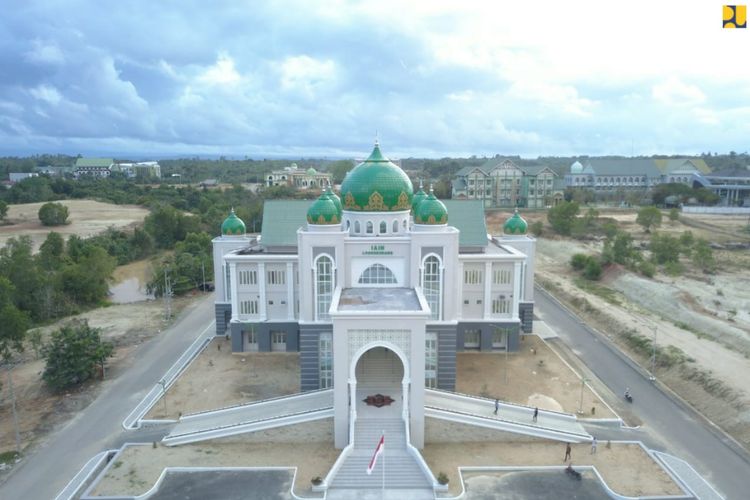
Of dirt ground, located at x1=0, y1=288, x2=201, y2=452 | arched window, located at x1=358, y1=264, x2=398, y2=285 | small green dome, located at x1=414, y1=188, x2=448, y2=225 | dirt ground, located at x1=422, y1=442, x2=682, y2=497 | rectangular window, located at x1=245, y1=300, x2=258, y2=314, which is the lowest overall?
dirt ground, located at x1=422, y1=442, x2=682, y2=497

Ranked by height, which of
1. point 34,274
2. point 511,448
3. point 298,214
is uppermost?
point 298,214

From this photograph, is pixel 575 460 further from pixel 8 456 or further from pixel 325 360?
pixel 8 456

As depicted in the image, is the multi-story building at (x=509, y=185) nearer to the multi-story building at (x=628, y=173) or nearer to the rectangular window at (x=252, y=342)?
the multi-story building at (x=628, y=173)

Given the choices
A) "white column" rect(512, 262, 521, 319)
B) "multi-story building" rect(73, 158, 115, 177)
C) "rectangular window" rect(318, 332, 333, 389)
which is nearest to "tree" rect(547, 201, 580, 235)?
"white column" rect(512, 262, 521, 319)

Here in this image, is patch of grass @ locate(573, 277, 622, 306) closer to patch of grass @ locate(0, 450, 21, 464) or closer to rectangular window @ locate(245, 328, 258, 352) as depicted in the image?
rectangular window @ locate(245, 328, 258, 352)

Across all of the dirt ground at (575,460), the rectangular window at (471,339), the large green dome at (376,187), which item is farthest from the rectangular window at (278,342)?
the dirt ground at (575,460)

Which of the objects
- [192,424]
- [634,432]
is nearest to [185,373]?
[192,424]

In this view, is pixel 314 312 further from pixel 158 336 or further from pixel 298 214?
pixel 158 336
